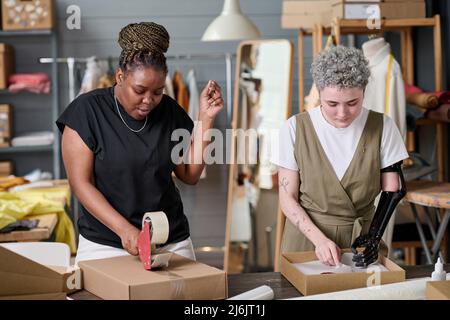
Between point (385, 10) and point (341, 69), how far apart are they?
2268 millimetres

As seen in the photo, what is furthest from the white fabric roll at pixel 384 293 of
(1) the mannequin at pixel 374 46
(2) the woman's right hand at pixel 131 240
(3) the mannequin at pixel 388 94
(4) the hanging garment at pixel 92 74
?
(4) the hanging garment at pixel 92 74

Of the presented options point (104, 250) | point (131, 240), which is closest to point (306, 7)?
point (104, 250)

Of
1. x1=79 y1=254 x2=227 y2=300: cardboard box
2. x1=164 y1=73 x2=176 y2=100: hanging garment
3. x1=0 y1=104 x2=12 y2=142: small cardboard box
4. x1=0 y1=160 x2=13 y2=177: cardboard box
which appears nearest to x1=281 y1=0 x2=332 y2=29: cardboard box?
x1=164 y1=73 x2=176 y2=100: hanging garment

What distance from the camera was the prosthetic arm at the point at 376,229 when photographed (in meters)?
2.35

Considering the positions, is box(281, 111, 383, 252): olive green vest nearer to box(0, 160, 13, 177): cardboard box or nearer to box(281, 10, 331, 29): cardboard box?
box(281, 10, 331, 29): cardboard box

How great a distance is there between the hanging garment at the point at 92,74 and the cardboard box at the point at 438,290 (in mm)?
4436

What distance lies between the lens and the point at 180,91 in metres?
6.21

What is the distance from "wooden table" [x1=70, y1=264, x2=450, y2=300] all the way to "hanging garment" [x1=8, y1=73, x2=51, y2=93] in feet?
13.9

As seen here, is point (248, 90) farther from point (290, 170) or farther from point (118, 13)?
point (290, 170)

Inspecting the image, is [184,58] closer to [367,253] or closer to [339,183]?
[339,183]

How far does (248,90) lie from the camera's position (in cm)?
582

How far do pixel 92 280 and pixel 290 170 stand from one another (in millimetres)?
970

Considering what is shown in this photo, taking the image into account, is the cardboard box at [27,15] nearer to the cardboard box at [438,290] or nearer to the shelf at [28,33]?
the shelf at [28,33]
